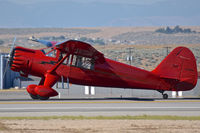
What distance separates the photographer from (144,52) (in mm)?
85062

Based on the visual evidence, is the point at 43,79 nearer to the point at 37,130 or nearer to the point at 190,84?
the point at 190,84

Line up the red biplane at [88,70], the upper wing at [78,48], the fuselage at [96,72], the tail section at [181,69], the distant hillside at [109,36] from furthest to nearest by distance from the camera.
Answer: the distant hillside at [109,36]
the tail section at [181,69]
the fuselage at [96,72]
the red biplane at [88,70]
the upper wing at [78,48]

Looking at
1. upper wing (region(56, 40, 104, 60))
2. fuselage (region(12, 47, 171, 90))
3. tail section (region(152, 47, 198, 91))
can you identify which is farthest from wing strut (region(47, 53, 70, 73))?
tail section (region(152, 47, 198, 91))

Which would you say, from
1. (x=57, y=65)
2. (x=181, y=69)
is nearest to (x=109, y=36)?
(x=181, y=69)

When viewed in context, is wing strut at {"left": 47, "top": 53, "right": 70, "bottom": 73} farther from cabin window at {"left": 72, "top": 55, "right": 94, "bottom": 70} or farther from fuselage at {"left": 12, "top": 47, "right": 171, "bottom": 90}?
cabin window at {"left": 72, "top": 55, "right": 94, "bottom": 70}

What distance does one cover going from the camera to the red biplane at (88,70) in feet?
68.2

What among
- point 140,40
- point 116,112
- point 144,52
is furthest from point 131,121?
point 140,40

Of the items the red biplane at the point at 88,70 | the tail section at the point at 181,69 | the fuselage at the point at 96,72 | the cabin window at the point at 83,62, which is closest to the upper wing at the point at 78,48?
the red biplane at the point at 88,70

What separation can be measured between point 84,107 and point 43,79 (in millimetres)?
4856

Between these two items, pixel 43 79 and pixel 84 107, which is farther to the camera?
pixel 43 79

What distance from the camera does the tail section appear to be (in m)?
22.7

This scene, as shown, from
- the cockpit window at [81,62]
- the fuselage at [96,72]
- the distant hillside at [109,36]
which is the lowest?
the fuselage at [96,72]

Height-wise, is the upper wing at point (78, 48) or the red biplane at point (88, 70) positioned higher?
the upper wing at point (78, 48)

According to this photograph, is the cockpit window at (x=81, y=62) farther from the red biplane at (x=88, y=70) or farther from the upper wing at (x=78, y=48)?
the upper wing at (x=78, y=48)
